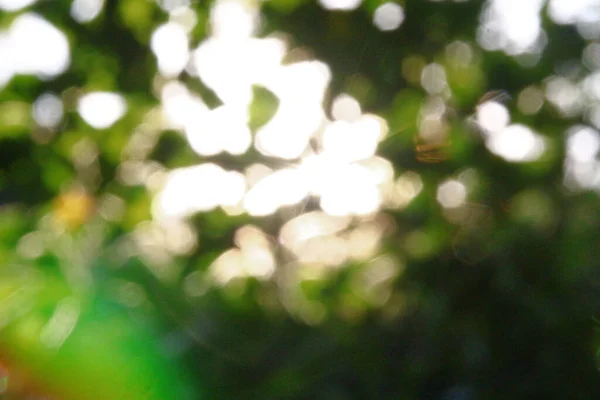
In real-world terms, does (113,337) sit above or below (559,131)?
below

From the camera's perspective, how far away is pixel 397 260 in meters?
0.94

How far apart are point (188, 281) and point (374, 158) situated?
16.2 inches

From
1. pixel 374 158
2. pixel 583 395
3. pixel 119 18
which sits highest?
pixel 119 18

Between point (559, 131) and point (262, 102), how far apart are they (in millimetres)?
530

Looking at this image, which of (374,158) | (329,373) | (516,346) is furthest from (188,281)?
(516,346)

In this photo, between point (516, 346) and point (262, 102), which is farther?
point (262, 102)

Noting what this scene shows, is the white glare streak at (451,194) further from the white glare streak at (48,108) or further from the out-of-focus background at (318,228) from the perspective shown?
the white glare streak at (48,108)

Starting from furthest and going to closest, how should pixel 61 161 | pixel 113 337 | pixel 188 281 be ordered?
pixel 61 161 < pixel 188 281 < pixel 113 337

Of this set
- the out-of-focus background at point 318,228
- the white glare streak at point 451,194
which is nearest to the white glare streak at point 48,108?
the out-of-focus background at point 318,228

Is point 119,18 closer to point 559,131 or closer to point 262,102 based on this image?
point 262,102

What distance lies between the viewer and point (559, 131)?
3.28 ft

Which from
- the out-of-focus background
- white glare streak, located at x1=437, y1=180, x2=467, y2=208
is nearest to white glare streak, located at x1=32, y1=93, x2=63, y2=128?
the out-of-focus background

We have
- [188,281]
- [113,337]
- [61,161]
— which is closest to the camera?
[113,337]

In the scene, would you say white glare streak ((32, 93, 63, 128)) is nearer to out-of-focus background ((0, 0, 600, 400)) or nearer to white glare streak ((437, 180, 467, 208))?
out-of-focus background ((0, 0, 600, 400))
